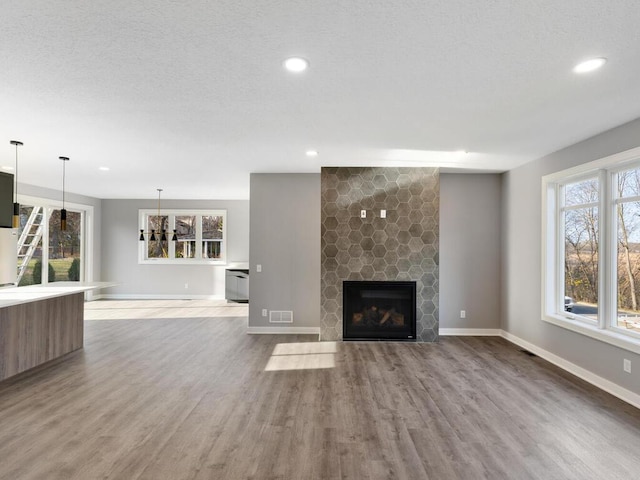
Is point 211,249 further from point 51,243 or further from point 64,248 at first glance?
point 51,243

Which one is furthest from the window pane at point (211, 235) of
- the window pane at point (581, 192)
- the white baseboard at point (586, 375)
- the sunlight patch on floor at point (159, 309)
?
the window pane at point (581, 192)

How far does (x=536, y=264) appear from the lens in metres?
5.04

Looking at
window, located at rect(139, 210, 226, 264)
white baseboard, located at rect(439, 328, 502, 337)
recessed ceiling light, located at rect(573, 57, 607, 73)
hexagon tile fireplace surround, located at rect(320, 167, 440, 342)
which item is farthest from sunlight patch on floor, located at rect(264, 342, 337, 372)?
window, located at rect(139, 210, 226, 264)

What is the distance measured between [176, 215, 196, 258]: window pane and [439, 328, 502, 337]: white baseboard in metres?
6.73

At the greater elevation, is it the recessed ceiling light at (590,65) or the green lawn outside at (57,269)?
the recessed ceiling light at (590,65)

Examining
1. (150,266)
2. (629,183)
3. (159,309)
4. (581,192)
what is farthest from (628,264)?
(150,266)

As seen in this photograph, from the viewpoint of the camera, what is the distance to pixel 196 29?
2025 mm

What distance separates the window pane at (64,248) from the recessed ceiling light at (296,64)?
26.3ft

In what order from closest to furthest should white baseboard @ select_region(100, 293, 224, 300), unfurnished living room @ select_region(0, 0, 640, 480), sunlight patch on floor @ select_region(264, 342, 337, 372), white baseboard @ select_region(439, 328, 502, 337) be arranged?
1. unfurnished living room @ select_region(0, 0, 640, 480)
2. sunlight patch on floor @ select_region(264, 342, 337, 372)
3. white baseboard @ select_region(439, 328, 502, 337)
4. white baseboard @ select_region(100, 293, 224, 300)

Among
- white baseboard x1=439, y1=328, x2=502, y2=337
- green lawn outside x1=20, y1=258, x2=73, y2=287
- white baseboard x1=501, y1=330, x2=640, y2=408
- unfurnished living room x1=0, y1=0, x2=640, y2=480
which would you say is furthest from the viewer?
green lawn outside x1=20, y1=258, x2=73, y2=287

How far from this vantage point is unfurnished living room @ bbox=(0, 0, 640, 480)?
2.18 metres

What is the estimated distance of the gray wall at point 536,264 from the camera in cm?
364

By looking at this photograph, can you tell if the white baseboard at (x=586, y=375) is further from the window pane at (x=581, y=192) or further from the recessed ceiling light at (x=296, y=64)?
the recessed ceiling light at (x=296, y=64)

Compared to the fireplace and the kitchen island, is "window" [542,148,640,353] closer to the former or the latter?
the fireplace
